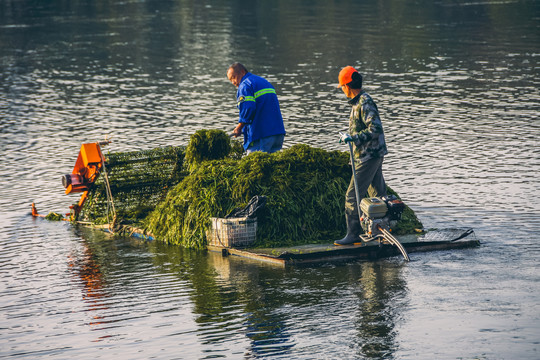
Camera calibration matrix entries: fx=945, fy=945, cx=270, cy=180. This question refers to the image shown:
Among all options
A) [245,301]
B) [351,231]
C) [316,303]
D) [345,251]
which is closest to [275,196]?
[351,231]

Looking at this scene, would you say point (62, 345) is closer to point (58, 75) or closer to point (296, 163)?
point (296, 163)

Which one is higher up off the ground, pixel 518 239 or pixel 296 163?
pixel 296 163

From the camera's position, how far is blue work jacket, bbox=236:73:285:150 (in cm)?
1190

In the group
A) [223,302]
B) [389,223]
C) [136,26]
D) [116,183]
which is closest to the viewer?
[223,302]

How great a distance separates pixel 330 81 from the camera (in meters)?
26.5

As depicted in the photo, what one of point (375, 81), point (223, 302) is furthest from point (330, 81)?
point (223, 302)

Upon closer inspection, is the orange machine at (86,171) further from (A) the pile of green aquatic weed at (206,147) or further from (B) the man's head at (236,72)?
(B) the man's head at (236,72)

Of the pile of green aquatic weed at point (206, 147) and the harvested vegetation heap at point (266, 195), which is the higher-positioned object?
the pile of green aquatic weed at point (206, 147)

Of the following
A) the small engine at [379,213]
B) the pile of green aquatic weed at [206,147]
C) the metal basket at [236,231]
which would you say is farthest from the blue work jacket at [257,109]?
the small engine at [379,213]

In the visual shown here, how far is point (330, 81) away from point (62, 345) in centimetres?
1922

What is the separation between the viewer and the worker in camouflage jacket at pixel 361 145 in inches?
399

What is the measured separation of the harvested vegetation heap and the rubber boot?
39 cm

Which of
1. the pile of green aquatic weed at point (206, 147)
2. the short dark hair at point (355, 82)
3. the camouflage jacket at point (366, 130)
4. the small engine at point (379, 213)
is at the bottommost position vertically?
the small engine at point (379, 213)

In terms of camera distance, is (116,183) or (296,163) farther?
(116,183)
